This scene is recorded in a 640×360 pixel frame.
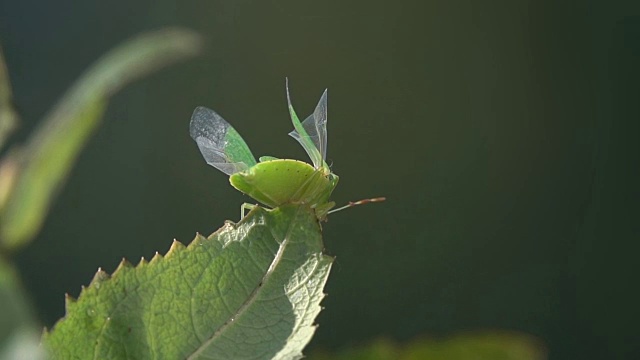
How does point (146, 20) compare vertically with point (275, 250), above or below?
above

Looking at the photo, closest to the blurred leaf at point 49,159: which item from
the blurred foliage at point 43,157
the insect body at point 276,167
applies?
the blurred foliage at point 43,157

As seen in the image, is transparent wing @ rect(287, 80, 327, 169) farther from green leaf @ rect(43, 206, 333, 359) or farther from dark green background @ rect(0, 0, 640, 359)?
dark green background @ rect(0, 0, 640, 359)

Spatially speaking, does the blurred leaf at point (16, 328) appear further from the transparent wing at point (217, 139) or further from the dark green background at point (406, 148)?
the dark green background at point (406, 148)

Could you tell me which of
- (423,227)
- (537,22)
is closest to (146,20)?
(423,227)

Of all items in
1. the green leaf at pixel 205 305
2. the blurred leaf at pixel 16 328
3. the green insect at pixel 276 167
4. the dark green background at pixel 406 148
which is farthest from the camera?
the dark green background at pixel 406 148

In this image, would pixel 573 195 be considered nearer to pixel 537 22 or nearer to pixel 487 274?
pixel 487 274

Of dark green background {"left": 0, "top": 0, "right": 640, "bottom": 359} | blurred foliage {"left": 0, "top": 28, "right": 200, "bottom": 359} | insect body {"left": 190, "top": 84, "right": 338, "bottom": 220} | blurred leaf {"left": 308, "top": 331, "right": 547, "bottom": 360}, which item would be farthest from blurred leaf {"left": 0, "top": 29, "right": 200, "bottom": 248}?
dark green background {"left": 0, "top": 0, "right": 640, "bottom": 359}

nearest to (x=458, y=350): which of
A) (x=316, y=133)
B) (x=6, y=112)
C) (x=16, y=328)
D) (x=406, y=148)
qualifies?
(x=316, y=133)
